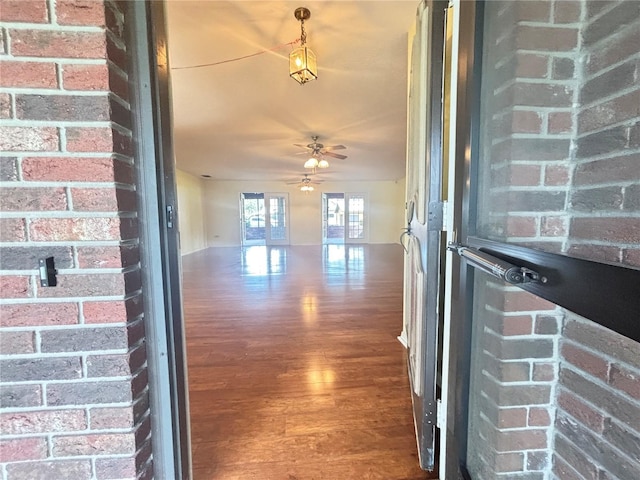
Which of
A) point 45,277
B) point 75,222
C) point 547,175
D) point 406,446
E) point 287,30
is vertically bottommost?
point 406,446

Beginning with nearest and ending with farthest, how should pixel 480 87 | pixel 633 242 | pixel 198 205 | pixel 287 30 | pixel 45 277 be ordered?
1. pixel 633 242
2. pixel 45 277
3. pixel 480 87
4. pixel 287 30
5. pixel 198 205

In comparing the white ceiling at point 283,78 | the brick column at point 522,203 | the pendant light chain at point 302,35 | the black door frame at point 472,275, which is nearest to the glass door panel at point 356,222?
the white ceiling at point 283,78

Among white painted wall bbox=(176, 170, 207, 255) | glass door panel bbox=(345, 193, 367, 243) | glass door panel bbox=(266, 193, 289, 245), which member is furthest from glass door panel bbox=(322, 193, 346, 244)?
white painted wall bbox=(176, 170, 207, 255)

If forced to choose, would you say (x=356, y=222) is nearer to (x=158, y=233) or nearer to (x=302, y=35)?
(x=302, y=35)

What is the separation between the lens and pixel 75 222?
32.2 inches

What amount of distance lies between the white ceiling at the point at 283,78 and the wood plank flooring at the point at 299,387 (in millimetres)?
2431

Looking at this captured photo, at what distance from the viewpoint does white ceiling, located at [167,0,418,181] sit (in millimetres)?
1951

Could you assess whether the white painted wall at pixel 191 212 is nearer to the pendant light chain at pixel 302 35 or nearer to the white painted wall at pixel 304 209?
the white painted wall at pixel 304 209

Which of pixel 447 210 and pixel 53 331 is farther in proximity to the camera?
pixel 447 210

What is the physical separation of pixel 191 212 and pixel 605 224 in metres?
9.50

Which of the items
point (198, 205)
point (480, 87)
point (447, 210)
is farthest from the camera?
point (198, 205)

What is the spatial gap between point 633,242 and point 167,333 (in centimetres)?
132

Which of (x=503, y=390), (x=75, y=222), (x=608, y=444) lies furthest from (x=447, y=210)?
(x=75, y=222)

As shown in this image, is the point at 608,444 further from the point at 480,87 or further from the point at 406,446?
the point at 480,87
